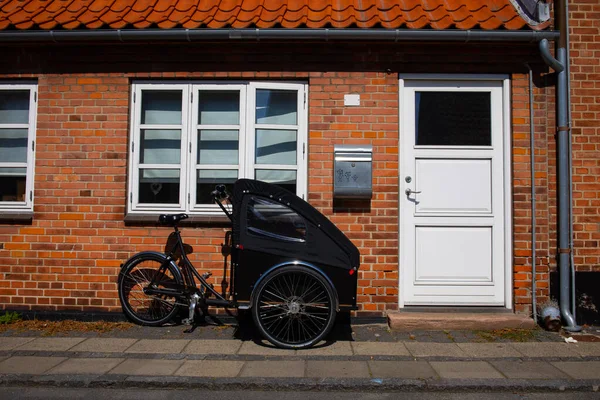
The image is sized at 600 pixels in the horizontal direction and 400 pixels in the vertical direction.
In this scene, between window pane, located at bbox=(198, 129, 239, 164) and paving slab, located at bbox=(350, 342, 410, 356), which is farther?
window pane, located at bbox=(198, 129, 239, 164)

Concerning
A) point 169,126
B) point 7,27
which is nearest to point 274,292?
point 169,126

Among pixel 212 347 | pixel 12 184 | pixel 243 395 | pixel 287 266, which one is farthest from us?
pixel 12 184

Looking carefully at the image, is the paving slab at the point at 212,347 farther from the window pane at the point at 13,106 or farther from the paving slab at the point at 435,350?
the window pane at the point at 13,106

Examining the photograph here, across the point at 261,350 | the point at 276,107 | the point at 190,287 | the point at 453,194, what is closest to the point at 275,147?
the point at 276,107

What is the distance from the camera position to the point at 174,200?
6.32 meters

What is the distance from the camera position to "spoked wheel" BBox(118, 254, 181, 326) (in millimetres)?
5863

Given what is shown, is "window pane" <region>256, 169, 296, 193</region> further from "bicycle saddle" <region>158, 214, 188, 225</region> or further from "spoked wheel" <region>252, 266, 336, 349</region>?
"spoked wheel" <region>252, 266, 336, 349</region>

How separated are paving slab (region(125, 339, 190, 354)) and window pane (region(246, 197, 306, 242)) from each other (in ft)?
4.50

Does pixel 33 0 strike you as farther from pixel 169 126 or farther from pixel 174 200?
pixel 174 200

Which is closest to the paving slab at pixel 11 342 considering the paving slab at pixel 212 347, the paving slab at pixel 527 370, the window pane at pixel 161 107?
the paving slab at pixel 212 347

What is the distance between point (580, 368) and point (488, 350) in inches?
32.0

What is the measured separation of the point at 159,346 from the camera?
207 inches

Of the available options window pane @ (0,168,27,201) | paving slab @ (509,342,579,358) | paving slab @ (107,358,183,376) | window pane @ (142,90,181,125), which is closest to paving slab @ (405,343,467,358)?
paving slab @ (509,342,579,358)

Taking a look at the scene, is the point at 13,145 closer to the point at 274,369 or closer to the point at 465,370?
the point at 274,369
